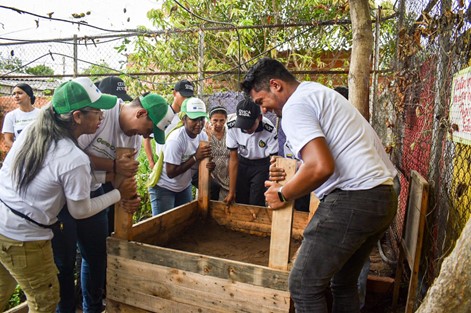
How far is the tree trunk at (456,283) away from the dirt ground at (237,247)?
189 centimetres

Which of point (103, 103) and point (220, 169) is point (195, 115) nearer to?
point (103, 103)

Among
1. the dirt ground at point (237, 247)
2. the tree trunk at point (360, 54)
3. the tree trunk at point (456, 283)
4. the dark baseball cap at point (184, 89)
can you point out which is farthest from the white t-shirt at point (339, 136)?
the dark baseball cap at point (184, 89)

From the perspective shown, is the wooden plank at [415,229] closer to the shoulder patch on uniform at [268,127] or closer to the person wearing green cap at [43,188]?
the shoulder patch on uniform at [268,127]

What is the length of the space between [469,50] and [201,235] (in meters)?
2.57

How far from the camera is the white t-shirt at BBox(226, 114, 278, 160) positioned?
159 inches

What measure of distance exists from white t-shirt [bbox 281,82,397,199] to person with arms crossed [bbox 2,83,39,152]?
4.39m

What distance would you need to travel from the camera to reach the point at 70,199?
6.61 feet

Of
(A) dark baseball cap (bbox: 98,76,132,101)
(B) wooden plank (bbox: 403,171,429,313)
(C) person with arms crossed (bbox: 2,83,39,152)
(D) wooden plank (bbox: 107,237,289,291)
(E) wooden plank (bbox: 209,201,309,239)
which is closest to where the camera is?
(D) wooden plank (bbox: 107,237,289,291)

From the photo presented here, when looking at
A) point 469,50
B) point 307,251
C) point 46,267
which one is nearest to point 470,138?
point 469,50

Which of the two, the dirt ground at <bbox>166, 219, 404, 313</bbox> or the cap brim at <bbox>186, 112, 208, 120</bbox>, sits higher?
the cap brim at <bbox>186, 112, 208, 120</bbox>

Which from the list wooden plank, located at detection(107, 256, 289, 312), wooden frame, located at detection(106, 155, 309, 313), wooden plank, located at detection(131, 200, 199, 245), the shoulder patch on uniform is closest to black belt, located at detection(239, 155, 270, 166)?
the shoulder patch on uniform

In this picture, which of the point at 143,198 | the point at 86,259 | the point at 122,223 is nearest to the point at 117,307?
the point at 86,259

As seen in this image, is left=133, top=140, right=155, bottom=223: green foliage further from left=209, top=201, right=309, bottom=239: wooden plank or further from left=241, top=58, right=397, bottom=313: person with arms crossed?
left=241, top=58, right=397, bottom=313: person with arms crossed

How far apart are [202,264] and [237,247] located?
0.98 meters
